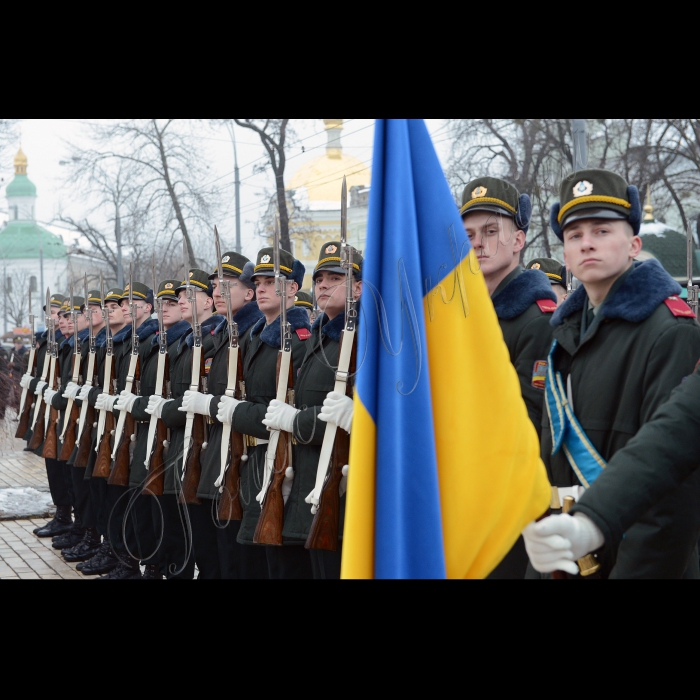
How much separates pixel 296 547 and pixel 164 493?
5.84 feet

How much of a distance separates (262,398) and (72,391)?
356 centimetres

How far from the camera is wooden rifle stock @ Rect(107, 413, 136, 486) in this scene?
651cm

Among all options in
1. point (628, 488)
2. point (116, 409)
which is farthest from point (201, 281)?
point (628, 488)

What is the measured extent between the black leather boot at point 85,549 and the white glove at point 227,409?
2.95 metres

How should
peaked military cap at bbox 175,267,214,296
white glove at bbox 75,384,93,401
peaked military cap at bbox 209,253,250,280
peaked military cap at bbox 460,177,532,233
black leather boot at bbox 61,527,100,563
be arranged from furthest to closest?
white glove at bbox 75,384,93,401, black leather boot at bbox 61,527,100,563, peaked military cap at bbox 175,267,214,296, peaked military cap at bbox 209,253,250,280, peaked military cap at bbox 460,177,532,233

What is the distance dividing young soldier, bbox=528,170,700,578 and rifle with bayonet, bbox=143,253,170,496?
11.8 feet

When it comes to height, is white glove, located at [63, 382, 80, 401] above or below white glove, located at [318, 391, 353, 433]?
below

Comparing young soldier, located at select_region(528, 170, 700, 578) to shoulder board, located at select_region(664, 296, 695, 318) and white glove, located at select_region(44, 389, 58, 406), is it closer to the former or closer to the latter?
shoulder board, located at select_region(664, 296, 695, 318)

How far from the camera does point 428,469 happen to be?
1.82 metres

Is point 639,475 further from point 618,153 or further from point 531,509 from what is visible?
point 618,153

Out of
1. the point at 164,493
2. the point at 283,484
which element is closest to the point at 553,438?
the point at 283,484

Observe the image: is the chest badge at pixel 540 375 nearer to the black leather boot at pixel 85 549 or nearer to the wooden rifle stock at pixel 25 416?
the black leather boot at pixel 85 549

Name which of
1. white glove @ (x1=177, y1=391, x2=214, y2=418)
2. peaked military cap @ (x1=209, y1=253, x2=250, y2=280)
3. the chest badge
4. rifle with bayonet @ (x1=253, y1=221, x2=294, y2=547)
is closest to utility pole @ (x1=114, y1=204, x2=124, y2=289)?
peaked military cap @ (x1=209, y1=253, x2=250, y2=280)

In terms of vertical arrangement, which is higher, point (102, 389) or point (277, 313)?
point (277, 313)
